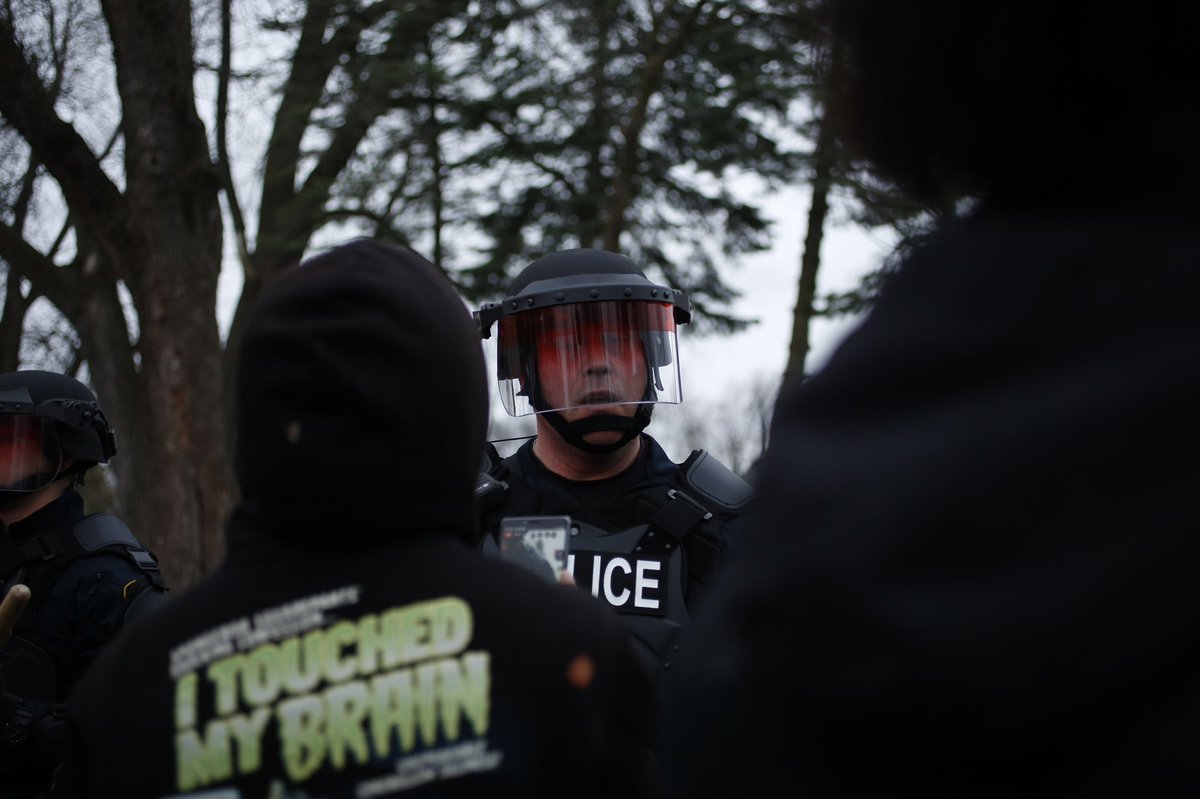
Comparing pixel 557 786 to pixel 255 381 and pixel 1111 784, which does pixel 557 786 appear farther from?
pixel 1111 784

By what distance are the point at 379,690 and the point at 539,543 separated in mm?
970

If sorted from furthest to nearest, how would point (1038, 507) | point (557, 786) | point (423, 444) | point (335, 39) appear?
Answer: point (335, 39)
point (423, 444)
point (557, 786)
point (1038, 507)

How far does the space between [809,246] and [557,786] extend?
11.8m

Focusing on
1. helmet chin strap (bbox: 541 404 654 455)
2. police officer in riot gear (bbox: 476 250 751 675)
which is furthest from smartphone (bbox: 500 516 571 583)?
helmet chin strap (bbox: 541 404 654 455)

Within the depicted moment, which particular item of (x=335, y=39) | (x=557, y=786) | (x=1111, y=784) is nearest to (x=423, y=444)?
(x=557, y=786)

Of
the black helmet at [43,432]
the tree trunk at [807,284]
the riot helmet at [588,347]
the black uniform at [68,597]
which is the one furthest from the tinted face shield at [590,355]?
the tree trunk at [807,284]

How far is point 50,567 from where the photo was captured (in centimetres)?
416

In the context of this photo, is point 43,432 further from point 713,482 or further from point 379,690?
point 379,690

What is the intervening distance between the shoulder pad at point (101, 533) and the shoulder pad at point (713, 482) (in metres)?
2.00

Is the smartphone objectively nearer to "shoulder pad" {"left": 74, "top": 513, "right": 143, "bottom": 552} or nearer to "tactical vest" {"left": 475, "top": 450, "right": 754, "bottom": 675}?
"tactical vest" {"left": 475, "top": 450, "right": 754, "bottom": 675}

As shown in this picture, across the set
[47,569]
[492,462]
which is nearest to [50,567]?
[47,569]

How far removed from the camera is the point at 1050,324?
86 centimetres

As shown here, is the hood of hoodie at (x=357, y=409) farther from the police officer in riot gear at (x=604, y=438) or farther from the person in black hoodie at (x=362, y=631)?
the police officer in riot gear at (x=604, y=438)

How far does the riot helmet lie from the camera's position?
3.78 metres
